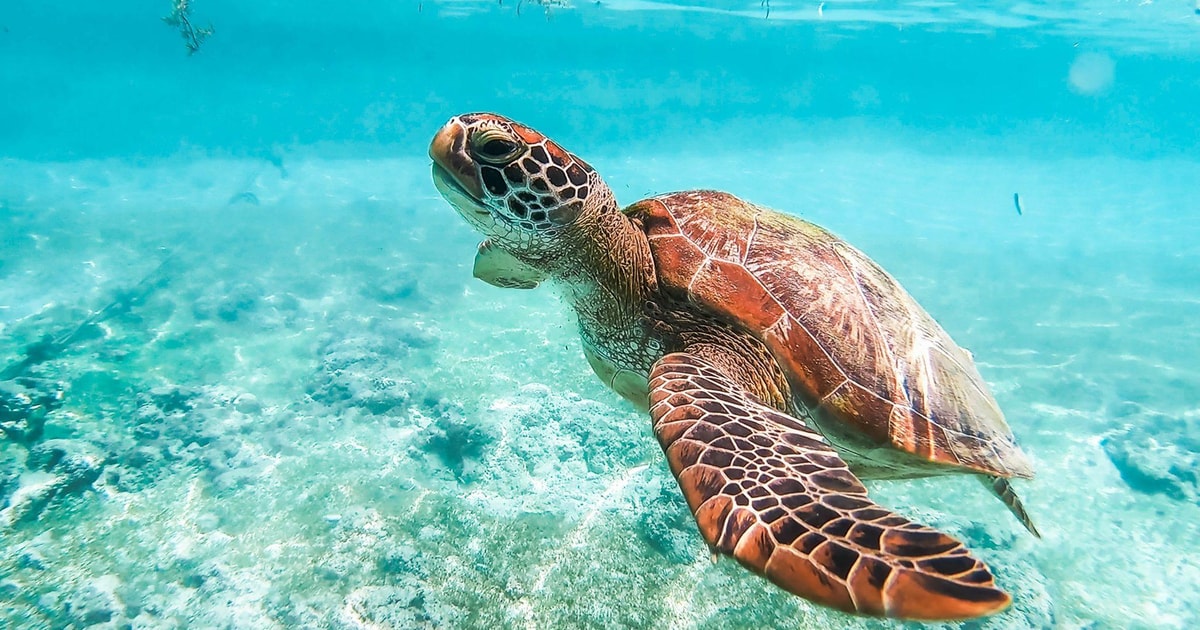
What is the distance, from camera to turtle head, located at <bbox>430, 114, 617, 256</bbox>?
239 cm

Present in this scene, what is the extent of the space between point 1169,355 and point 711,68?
4786 cm

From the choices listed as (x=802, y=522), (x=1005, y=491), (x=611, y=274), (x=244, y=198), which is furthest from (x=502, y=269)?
(x=244, y=198)

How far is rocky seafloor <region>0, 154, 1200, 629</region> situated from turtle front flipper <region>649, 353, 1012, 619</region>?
1.65 m

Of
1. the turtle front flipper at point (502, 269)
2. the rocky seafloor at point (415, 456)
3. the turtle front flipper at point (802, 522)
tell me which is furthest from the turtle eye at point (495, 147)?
the rocky seafloor at point (415, 456)

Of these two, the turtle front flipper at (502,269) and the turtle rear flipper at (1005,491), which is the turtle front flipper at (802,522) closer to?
the turtle front flipper at (502,269)

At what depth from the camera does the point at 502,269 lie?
12.2 feet

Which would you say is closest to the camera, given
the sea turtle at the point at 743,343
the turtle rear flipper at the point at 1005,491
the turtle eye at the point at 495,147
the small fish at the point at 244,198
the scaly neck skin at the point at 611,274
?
the sea turtle at the point at 743,343

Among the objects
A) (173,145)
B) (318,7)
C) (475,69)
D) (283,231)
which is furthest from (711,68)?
(283,231)

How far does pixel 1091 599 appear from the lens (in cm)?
436

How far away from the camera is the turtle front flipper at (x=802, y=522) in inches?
45.3

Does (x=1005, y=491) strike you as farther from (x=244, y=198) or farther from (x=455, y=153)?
(x=244, y=198)

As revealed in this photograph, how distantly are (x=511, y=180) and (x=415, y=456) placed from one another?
11.1ft

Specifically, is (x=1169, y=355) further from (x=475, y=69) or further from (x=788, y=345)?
(x=475, y=69)

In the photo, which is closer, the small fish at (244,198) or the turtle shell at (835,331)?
the turtle shell at (835,331)
